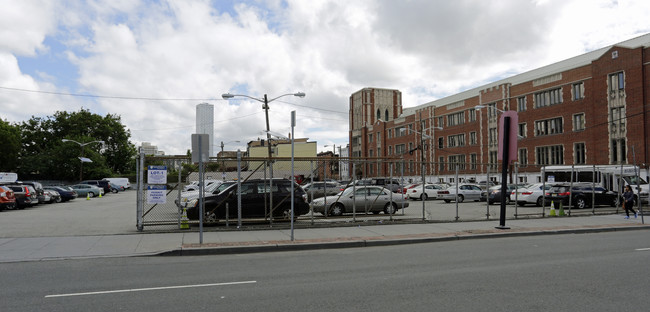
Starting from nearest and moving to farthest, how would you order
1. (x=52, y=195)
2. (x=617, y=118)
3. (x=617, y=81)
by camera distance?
(x=52, y=195), (x=617, y=81), (x=617, y=118)

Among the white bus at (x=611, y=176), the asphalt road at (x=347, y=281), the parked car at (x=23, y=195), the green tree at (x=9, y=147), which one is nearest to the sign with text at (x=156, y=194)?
the asphalt road at (x=347, y=281)

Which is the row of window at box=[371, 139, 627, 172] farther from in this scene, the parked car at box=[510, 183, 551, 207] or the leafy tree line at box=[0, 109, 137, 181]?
the leafy tree line at box=[0, 109, 137, 181]

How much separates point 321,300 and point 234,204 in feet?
32.8

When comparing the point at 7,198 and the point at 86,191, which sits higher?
the point at 7,198

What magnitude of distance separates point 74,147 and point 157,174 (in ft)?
187

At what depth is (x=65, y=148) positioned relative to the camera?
6197 centimetres

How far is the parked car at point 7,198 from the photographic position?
23873 mm

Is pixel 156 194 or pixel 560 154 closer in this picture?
pixel 156 194

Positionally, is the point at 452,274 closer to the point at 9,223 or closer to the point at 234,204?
the point at 234,204

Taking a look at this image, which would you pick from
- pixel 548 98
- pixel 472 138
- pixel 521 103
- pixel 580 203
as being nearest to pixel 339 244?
pixel 580 203

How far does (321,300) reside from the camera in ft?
20.7

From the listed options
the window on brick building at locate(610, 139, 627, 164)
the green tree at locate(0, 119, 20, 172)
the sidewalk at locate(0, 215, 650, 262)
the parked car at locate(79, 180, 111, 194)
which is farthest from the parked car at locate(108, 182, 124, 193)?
the window on brick building at locate(610, 139, 627, 164)

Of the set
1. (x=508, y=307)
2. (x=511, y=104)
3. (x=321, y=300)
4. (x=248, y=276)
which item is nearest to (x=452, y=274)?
(x=508, y=307)

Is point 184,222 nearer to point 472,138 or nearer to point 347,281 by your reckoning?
point 347,281
